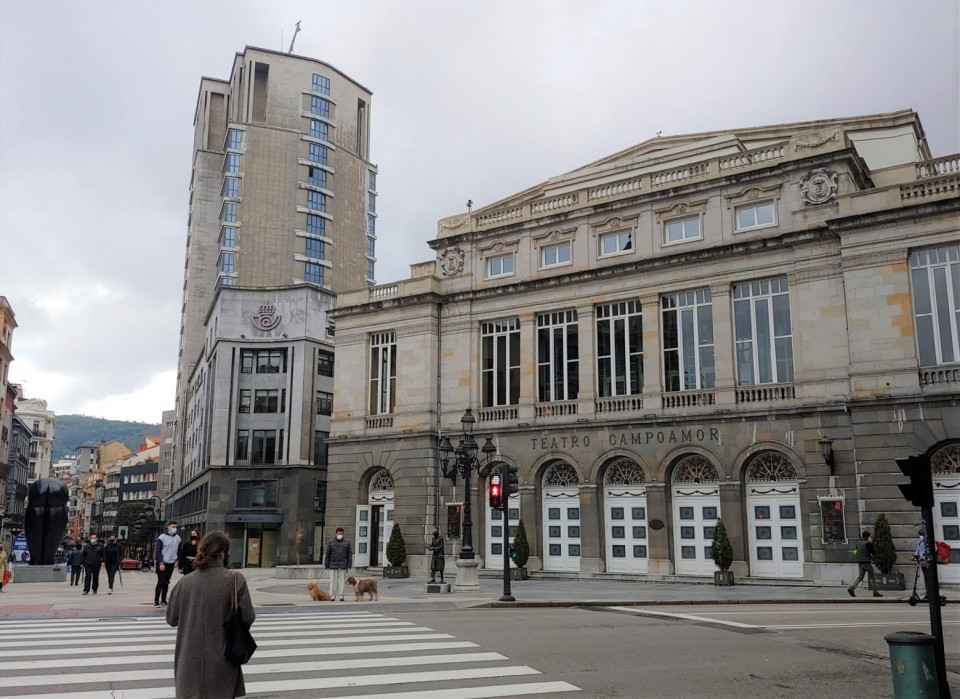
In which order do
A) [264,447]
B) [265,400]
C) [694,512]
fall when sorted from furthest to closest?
[265,400]
[264,447]
[694,512]

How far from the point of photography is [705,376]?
3080 centimetres

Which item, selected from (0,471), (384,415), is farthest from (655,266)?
(0,471)

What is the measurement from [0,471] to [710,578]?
237 feet

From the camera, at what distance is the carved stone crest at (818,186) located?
29094mm

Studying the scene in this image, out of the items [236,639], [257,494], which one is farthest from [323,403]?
[236,639]

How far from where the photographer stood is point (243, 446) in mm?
59125

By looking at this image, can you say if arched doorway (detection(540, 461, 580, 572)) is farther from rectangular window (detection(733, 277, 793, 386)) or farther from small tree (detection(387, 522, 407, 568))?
rectangular window (detection(733, 277, 793, 386))

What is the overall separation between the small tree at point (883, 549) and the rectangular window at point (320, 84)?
6684 centimetres

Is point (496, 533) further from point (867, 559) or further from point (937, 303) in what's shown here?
point (937, 303)

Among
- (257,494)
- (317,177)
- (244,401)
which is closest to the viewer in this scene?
(257,494)

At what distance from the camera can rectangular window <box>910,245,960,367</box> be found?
85.3 feet

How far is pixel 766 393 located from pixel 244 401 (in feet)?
134

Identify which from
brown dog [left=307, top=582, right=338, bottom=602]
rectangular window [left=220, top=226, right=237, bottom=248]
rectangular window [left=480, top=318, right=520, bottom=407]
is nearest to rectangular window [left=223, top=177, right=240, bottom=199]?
rectangular window [left=220, top=226, right=237, bottom=248]

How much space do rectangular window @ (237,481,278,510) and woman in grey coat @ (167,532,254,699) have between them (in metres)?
53.1
